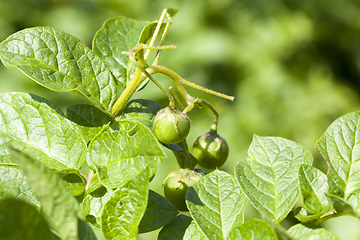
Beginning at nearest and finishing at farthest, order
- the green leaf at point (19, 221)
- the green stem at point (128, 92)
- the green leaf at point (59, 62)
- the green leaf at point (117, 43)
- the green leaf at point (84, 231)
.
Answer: the green leaf at point (19, 221)
the green leaf at point (84, 231)
the green leaf at point (59, 62)
the green stem at point (128, 92)
the green leaf at point (117, 43)

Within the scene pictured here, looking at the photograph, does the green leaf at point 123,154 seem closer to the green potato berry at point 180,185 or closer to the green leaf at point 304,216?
the green leaf at point 304,216

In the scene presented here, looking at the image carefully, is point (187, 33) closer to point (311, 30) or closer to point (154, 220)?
point (311, 30)

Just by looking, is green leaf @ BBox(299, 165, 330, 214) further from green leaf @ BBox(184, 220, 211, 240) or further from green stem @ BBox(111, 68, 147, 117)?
green stem @ BBox(111, 68, 147, 117)

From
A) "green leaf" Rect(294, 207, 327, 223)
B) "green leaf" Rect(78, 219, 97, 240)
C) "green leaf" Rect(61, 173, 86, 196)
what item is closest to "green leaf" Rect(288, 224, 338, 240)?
"green leaf" Rect(294, 207, 327, 223)

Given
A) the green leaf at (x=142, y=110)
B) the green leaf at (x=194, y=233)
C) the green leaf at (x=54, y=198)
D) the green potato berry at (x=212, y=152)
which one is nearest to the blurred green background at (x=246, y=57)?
the green potato berry at (x=212, y=152)

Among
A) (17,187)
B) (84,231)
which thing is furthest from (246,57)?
(84,231)

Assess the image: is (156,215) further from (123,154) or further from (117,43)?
(117,43)

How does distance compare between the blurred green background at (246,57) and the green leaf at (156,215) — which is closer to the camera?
the green leaf at (156,215)
